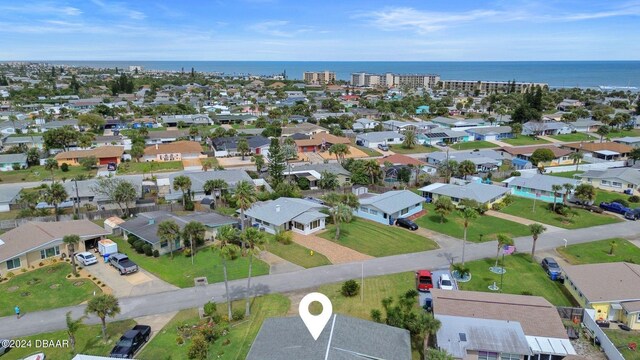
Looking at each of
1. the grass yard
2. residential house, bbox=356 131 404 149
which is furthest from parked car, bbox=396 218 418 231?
residential house, bbox=356 131 404 149

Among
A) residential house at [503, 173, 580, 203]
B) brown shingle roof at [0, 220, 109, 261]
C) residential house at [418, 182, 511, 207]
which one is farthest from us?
residential house at [503, 173, 580, 203]

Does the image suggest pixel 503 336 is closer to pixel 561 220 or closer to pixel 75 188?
pixel 561 220

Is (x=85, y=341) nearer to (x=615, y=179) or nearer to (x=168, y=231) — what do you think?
(x=168, y=231)

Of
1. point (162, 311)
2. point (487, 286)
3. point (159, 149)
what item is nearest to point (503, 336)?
point (487, 286)

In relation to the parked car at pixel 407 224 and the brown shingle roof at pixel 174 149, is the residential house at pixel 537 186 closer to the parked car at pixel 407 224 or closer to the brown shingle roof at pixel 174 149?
the parked car at pixel 407 224

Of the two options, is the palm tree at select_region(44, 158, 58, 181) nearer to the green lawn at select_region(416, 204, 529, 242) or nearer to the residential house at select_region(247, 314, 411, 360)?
the green lawn at select_region(416, 204, 529, 242)

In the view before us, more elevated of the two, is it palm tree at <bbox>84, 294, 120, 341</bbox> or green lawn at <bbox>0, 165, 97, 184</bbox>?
palm tree at <bbox>84, 294, 120, 341</bbox>

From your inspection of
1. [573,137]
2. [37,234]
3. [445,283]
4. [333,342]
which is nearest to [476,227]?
[445,283]
